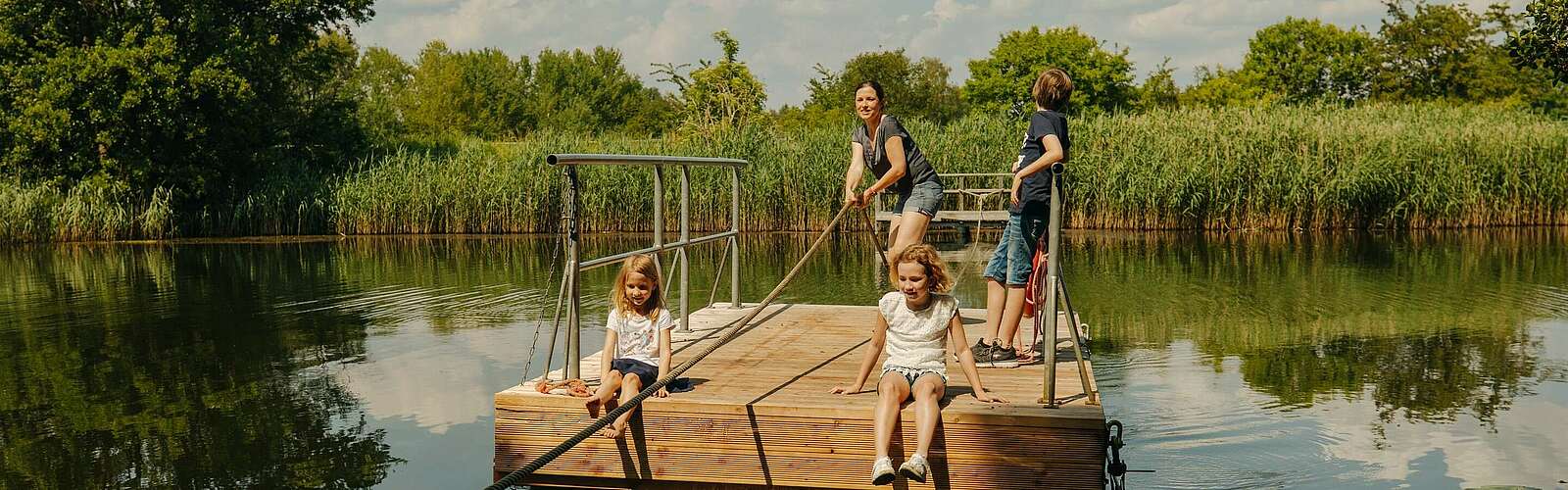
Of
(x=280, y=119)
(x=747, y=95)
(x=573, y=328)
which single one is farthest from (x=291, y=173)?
(x=573, y=328)

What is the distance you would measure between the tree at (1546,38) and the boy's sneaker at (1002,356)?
4.32 metres

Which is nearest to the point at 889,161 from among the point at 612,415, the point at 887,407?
the point at 887,407

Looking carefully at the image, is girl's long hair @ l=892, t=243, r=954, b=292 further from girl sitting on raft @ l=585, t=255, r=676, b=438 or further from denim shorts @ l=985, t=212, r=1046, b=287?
girl sitting on raft @ l=585, t=255, r=676, b=438

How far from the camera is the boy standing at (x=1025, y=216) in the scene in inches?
246

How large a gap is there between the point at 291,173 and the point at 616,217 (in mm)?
9297

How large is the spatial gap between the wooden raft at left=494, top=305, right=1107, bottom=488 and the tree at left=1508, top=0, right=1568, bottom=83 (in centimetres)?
466

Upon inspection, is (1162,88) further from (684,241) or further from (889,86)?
(684,241)

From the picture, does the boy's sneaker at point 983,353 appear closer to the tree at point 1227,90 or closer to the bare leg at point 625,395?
the bare leg at point 625,395

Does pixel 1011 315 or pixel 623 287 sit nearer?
pixel 623 287

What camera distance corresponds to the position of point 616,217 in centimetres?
2541

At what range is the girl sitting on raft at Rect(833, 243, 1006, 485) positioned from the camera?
17.4 feet

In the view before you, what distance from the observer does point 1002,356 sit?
6.64 meters

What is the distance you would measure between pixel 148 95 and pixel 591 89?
70624mm

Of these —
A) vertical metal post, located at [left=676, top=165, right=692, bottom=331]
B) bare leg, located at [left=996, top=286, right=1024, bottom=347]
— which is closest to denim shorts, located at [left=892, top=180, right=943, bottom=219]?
bare leg, located at [left=996, top=286, right=1024, bottom=347]
